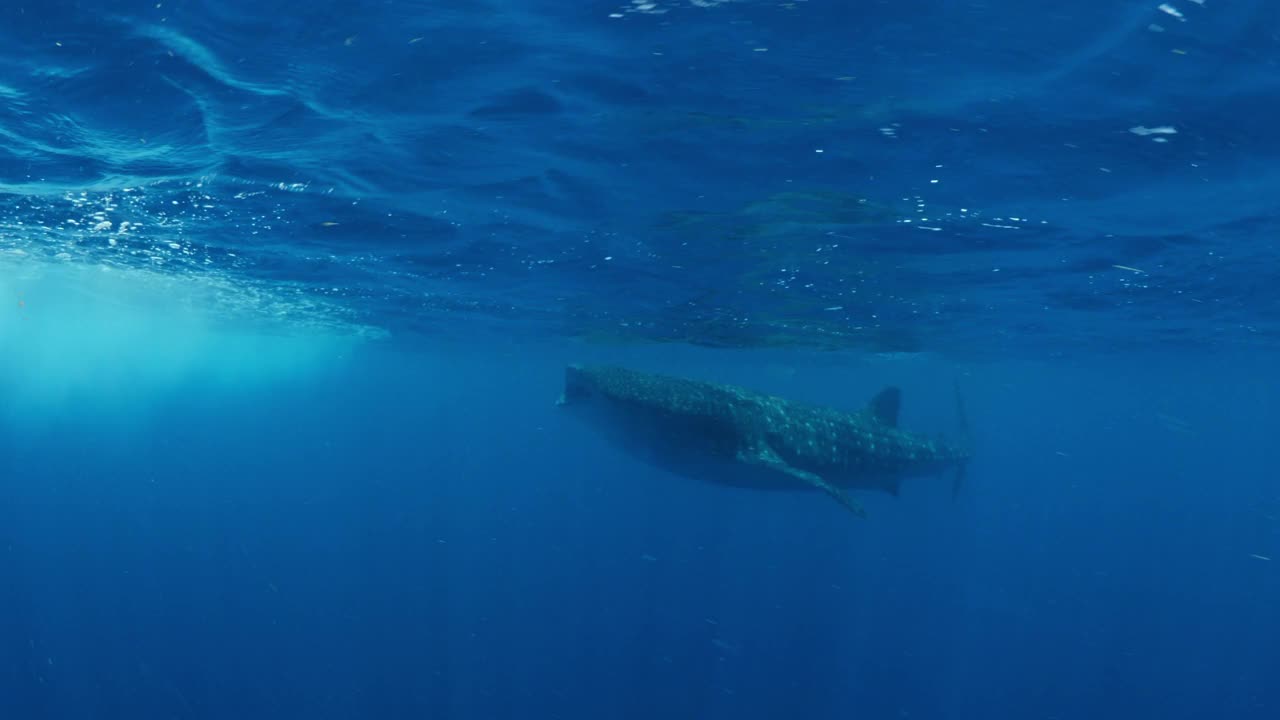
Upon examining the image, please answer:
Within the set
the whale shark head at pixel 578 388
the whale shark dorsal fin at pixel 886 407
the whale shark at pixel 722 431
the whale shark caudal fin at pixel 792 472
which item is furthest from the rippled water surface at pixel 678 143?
the whale shark caudal fin at pixel 792 472

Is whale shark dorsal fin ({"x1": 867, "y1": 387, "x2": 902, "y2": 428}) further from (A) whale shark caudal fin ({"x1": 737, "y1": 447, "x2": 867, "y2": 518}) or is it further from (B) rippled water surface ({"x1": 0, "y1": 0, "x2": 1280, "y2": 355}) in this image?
(A) whale shark caudal fin ({"x1": 737, "y1": 447, "x2": 867, "y2": 518})

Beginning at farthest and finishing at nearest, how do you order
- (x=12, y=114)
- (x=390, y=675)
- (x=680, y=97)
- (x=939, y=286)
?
(x=390, y=675) < (x=939, y=286) < (x=12, y=114) < (x=680, y=97)

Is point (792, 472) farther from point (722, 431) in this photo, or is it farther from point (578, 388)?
point (578, 388)

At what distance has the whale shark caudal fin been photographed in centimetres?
1238

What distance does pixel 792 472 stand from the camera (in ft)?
42.1

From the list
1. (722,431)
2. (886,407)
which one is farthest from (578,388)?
(886,407)

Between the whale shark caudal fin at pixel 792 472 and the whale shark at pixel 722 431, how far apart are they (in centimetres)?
2

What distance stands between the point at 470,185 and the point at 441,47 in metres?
5.55

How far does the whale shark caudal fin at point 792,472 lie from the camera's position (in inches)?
488

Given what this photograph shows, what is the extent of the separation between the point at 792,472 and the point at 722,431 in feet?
4.93

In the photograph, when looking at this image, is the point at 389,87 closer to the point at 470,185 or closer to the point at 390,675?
the point at 470,185

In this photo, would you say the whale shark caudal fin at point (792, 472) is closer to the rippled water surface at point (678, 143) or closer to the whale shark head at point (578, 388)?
the whale shark head at point (578, 388)

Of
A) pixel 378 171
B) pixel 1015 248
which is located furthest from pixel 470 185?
pixel 1015 248

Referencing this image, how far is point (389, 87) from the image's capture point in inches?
391
